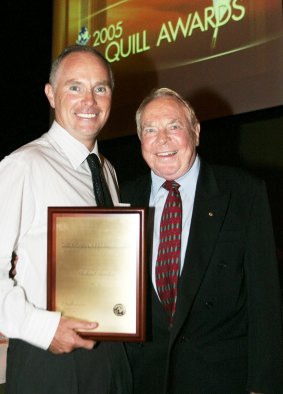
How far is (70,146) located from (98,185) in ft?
0.53

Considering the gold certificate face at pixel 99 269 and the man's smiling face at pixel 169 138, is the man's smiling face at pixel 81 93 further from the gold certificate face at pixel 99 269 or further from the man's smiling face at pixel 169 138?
the gold certificate face at pixel 99 269

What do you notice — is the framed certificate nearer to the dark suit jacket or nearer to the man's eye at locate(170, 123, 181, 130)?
the dark suit jacket

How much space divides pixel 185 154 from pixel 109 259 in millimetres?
527

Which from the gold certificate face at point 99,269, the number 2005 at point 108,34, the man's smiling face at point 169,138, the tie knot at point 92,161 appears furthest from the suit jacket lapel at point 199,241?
the number 2005 at point 108,34

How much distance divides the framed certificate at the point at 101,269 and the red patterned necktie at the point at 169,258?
230 millimetres

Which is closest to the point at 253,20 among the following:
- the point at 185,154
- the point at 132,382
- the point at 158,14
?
the point at 158,14

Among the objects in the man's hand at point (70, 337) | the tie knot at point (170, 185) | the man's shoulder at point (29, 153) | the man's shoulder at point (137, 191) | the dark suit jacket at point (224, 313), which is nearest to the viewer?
the man's hand at point (70, 337)

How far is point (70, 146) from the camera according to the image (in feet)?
5.06

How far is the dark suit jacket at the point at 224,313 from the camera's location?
4.92ft

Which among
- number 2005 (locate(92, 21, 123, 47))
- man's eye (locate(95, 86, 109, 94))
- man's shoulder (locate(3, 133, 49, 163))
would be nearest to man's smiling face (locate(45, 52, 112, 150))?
man's eye (locate(95, 86, 109, 94))

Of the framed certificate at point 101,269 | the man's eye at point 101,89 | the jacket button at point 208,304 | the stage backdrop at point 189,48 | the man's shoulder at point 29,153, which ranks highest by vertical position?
the stage backdrop at point 189,48

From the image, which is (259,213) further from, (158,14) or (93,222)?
(158,14)

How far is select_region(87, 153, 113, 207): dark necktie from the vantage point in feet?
4.84

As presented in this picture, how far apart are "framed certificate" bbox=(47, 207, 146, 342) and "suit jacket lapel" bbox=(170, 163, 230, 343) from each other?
21cm
